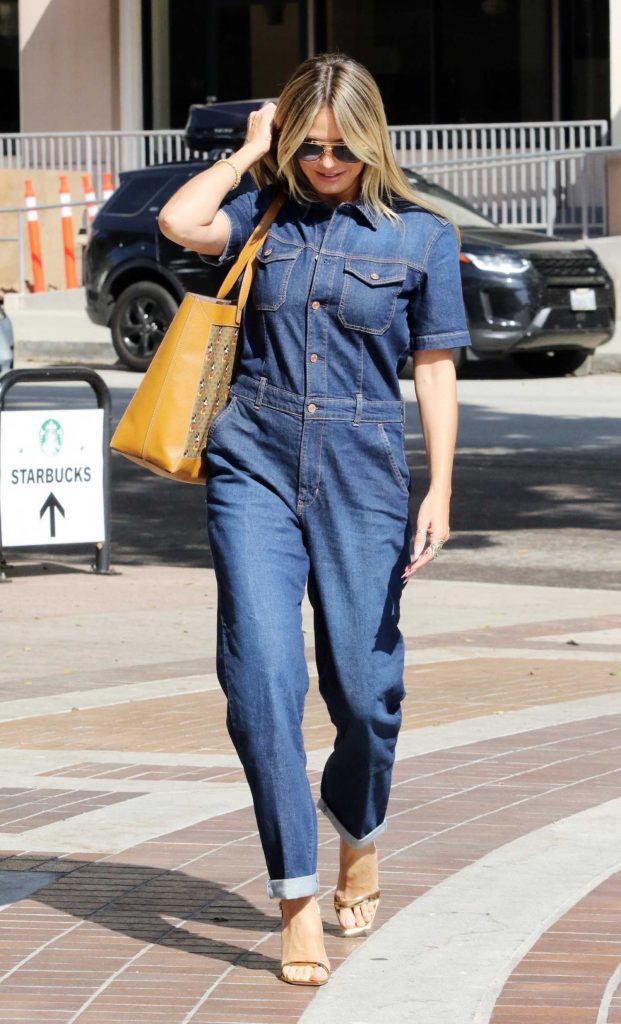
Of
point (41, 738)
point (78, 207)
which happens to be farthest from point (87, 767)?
point (78, 207)

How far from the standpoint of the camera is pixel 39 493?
10.3 metres

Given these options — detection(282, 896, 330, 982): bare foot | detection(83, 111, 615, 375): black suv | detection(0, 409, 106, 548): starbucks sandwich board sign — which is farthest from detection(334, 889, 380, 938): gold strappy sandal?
detection(83, 111, 615, 375): black suv

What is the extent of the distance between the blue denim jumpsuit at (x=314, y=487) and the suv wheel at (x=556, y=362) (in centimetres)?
1557

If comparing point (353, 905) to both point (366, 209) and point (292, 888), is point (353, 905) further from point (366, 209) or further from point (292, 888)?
point (366, 209)

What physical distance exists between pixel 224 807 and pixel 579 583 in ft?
15.4

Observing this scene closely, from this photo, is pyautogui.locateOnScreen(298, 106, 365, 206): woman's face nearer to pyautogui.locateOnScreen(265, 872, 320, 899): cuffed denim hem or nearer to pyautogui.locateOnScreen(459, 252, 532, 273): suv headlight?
pyautogui.locateOnScreen(265, 872, 320, 899): cuffed denim hem

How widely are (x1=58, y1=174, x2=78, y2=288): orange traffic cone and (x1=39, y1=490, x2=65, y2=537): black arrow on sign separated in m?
17.4

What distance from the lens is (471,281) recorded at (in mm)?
18625

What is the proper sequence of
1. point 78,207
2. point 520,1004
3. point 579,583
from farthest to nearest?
point 78,207 < point 579,583 < point 520,1004

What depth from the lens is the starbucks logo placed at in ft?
33.9

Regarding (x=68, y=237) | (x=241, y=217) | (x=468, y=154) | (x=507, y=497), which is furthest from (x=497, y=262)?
(x=241, y=217)

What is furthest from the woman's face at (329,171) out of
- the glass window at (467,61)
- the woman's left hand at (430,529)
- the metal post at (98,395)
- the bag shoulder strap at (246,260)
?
the glass window at (467,61)

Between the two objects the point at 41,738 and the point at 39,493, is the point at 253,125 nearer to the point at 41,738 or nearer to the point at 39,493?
Answer: the point at 41,738

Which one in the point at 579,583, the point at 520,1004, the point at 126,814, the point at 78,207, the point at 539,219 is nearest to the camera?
the point at 520,1004
